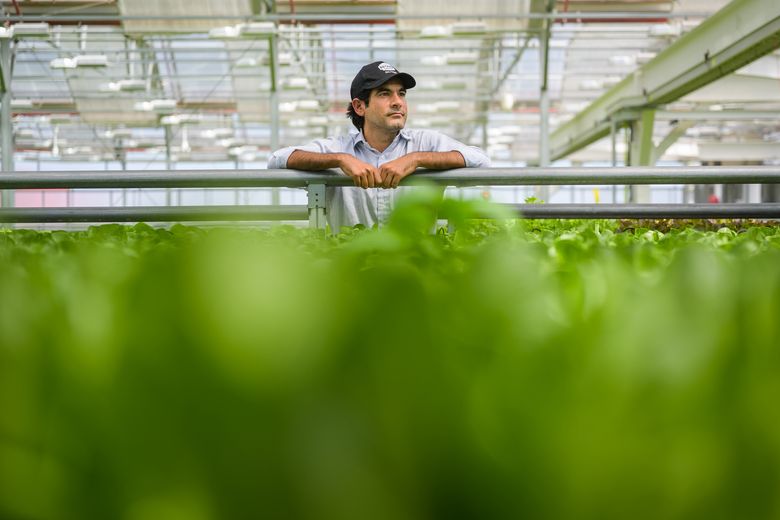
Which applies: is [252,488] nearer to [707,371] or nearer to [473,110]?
[707,371]

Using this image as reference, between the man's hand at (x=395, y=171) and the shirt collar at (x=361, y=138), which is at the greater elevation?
the shirt collar at (x=361, y=138)

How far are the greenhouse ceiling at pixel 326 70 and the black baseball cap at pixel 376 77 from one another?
23.2 ft

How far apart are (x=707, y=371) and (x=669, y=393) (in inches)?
0.8

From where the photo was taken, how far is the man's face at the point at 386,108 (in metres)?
4.66

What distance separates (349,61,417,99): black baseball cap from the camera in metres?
4.75

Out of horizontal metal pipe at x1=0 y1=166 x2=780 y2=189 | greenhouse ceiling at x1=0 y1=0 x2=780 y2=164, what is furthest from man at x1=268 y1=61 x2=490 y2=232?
greenhouse ceiling at x1=0 y1=0 x2=780 y2=164

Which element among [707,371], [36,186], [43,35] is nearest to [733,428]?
[707,371]

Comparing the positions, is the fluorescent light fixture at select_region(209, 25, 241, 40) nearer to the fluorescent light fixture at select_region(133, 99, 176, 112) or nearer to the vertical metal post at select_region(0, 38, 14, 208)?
the fluorescent light fixture at select_region(133, 99, 176, 112)

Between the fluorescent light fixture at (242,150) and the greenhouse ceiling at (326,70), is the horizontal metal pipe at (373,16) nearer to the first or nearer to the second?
the greenhouse ceiling at (326,70)

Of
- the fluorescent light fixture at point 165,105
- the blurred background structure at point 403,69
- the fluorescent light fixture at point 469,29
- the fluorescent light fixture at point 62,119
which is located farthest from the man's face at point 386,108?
the fluorescent light fixture at point 62,119

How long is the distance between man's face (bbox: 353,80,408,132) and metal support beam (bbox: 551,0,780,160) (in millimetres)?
5267

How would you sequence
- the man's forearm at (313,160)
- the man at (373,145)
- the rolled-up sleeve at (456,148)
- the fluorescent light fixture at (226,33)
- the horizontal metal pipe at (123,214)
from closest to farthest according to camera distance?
the horizontal metal pipe at (123,214) < the man's forearm at (313,160) < the man at (373,145) < the rolled-up sleeve at (456,148) < the fluorescent light fixture at (226,33)

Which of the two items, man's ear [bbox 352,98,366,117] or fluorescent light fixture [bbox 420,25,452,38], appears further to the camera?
fluorescent light fixture [bbox 420,25,452,38]

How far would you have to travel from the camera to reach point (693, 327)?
32 centimetres
